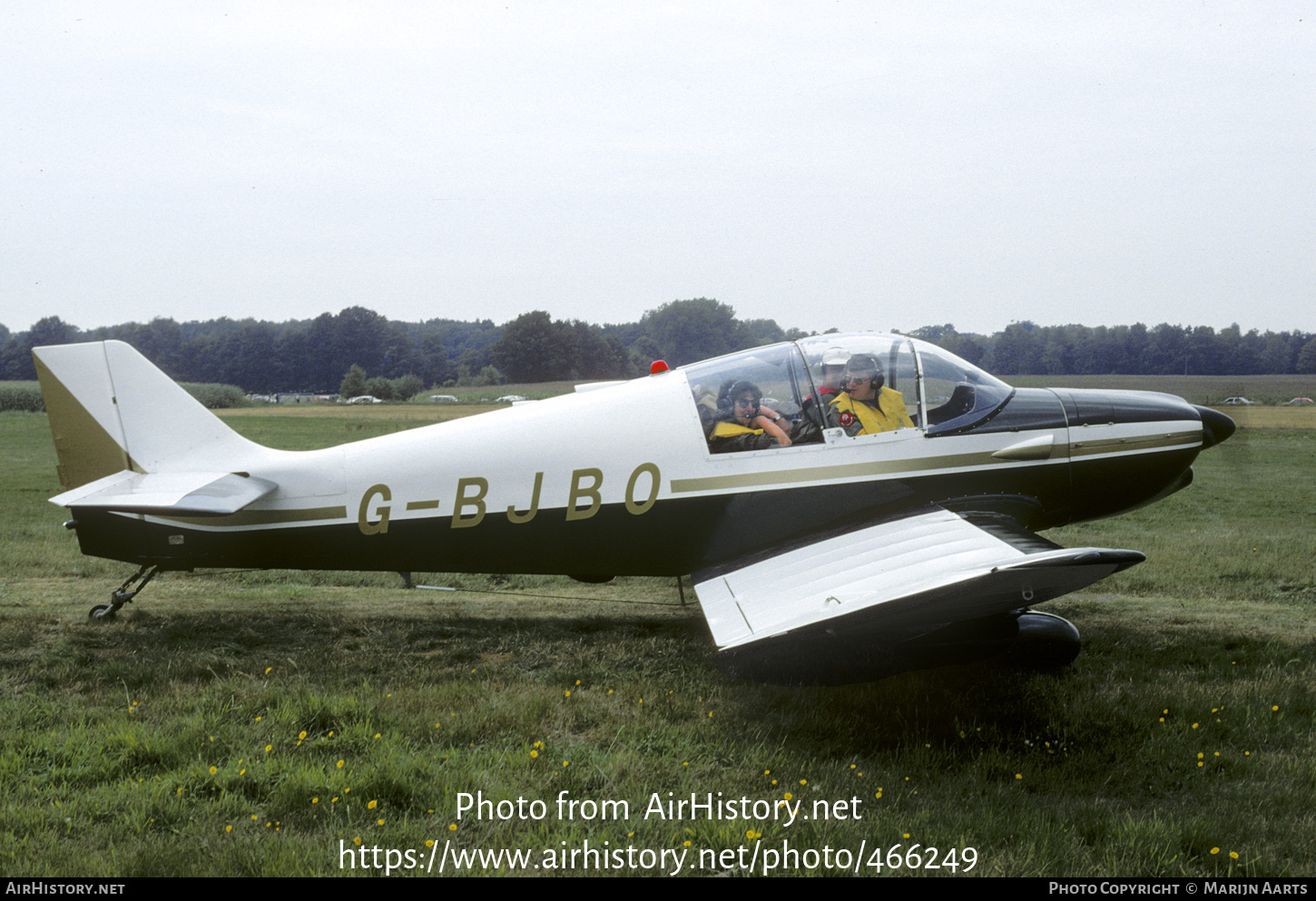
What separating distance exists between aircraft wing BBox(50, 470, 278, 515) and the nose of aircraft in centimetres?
692

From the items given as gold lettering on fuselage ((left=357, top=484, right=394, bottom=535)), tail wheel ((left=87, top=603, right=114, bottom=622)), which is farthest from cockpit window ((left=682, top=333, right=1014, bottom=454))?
tail wheel ((left=87, top=603, right=114, bottom=622))

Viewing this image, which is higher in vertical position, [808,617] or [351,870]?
[808,617]

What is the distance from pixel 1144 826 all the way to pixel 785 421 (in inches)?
118

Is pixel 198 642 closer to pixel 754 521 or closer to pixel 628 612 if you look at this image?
pixel 628 612

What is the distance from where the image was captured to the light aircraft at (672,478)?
17.4ft

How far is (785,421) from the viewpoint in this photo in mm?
5375

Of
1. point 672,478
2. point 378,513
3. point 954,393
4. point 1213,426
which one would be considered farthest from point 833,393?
point 378,513

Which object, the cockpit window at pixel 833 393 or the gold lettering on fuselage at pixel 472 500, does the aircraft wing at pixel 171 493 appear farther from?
the cockpit window at pixel 833 393

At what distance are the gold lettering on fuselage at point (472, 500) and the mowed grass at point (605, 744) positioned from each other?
0.95 meters

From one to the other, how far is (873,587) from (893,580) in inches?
4.5

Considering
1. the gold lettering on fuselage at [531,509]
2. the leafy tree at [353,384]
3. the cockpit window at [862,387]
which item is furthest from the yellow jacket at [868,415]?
the leafy tree at [353,384]

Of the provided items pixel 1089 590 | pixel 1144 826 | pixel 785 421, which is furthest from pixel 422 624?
pixel 1089 590

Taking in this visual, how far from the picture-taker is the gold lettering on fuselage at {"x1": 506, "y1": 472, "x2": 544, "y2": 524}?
17.6ft

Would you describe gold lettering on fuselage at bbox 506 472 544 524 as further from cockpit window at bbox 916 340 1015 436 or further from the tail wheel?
the tail wheel
